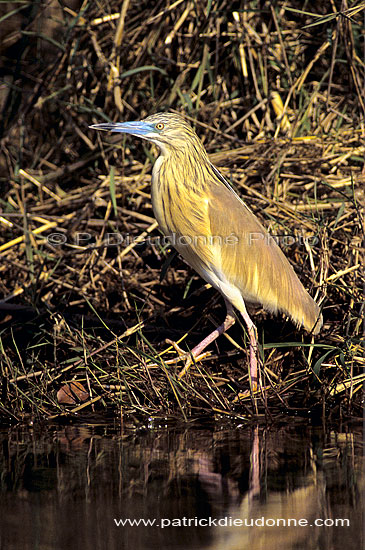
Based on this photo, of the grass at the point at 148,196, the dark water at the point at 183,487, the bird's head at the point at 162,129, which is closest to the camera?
the dark water at the point at 183,487

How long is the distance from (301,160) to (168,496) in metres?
2.44

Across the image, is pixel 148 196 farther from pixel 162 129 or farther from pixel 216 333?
pixel 216 333

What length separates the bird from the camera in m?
3.11

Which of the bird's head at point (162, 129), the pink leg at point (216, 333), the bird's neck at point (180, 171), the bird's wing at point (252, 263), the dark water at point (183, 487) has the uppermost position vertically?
the bird's head at point (162, 129)

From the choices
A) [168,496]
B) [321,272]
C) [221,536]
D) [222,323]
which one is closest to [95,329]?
[222,323]

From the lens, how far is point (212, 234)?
313 cm

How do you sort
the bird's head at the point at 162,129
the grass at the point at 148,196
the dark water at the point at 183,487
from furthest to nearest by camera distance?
1. the bird's head at the point at 162,129
2. the grass at the point at 148,196
3. the dark water at the point at 183,487

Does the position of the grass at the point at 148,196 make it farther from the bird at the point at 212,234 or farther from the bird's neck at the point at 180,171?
the bird's neck at the point at 180,171

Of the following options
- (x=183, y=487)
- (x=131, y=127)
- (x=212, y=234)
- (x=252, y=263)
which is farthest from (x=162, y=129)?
(x=183, y=487)

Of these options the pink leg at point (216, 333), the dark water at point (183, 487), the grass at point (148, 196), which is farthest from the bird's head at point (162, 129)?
the dark water at point (183, 487)

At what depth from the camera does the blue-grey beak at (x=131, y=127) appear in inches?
120

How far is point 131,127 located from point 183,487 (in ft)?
5.14

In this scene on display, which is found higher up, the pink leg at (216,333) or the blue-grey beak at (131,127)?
the blue-grey beak at (131,127)

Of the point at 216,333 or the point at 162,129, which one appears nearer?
the point at 162,129
